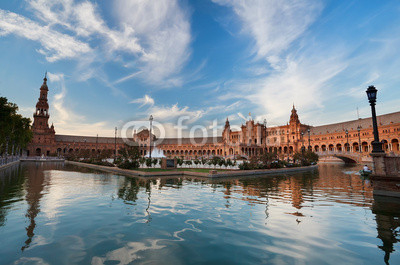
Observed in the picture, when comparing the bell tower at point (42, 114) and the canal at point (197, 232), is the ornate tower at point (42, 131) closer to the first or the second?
the bell tower at point (42, 114)

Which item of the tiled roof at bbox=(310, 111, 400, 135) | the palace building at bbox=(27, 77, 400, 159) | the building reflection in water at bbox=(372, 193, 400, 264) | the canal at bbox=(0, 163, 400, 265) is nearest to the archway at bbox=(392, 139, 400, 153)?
the palace building at bbox=(27, 77, 400, 159)

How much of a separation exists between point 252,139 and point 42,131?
352 ft

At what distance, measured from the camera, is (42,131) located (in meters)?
99.6

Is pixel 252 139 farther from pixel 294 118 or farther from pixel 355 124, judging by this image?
pixel 355 124

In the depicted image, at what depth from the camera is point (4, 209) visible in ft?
29.0

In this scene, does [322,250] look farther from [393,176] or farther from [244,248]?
[393,176]

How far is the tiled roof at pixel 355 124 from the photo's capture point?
71188 mm

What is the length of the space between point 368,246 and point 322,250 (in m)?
1.46

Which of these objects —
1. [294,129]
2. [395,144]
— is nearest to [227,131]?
[294,129]

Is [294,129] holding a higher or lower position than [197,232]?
higher

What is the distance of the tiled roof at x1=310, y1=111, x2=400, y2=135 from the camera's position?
7119cm

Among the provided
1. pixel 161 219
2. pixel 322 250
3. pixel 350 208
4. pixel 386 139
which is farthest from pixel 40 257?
pixel 386 139

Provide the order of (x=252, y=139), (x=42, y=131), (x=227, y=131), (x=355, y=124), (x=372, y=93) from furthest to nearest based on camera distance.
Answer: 1. (x=227, y=131)
2. (x=252, y=139)
3. (x=42, y=131)
4. (x=355, y=124)
5. (x=372, y=93)

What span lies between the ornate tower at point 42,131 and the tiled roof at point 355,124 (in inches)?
5229
